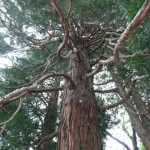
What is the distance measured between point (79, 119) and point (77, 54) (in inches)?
58.2

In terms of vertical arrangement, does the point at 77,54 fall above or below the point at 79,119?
above

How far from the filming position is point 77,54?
4.64 meters

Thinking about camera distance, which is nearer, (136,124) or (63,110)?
(63,110)

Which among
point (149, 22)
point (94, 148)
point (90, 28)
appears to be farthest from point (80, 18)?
point (94, 148)

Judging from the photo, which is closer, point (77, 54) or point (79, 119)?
point (79, 119)

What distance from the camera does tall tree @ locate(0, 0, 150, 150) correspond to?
3.14 metres

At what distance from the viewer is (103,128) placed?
21.5ft

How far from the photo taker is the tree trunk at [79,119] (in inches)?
127

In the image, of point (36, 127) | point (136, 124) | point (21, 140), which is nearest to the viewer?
point (21, 140)

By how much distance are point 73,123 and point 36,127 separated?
2.24 m

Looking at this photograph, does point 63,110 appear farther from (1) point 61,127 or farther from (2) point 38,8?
(2) point 38,8

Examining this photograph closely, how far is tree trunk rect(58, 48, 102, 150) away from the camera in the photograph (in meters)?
3.22

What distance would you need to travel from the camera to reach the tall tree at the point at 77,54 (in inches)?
124

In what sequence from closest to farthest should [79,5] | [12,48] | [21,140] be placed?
[21,140] < [79,5] < [12,48]
